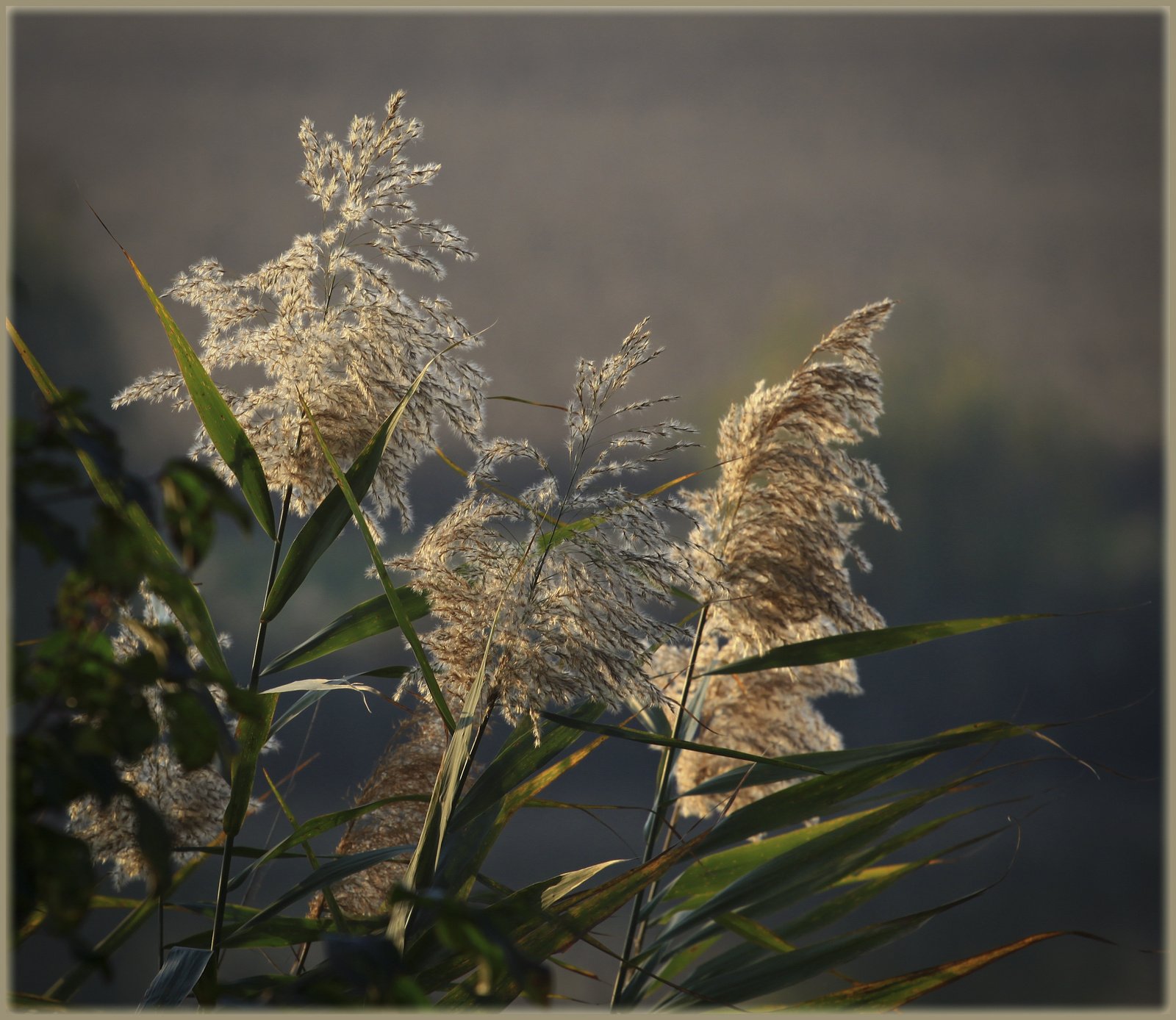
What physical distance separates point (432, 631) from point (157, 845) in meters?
0.61

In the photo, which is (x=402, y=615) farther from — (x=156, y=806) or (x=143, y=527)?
(x=156, y=806)

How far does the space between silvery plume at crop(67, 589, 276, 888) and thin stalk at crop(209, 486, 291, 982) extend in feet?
0.47

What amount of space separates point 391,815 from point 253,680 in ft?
1.49

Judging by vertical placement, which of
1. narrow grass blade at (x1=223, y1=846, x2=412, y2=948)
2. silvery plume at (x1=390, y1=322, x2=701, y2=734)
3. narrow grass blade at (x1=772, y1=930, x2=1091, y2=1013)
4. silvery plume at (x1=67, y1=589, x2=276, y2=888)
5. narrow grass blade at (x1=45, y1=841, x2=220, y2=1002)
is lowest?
narrow grass blade at (x1=772, y1=930, x2=1091, y2=1013)

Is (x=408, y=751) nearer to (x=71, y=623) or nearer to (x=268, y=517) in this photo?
(x=268, y=517)

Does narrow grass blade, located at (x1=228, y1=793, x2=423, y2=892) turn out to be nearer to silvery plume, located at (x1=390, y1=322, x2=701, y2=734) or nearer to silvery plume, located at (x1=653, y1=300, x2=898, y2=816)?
silvery plume, located at (x1=390, y1=322, x2=701, y2=734)

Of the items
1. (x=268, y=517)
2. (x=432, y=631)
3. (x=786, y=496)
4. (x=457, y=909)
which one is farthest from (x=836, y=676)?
(x=457, y=909)

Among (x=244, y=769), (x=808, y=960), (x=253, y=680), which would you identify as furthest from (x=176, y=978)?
(x=808, y=960)

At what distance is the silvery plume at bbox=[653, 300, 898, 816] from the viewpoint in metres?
1.33

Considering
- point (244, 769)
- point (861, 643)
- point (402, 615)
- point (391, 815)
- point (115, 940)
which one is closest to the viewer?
point (402, 615)

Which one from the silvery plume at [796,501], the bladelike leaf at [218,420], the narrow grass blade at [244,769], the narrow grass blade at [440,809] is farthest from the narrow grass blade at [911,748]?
the bladelike leaf at [218,420]

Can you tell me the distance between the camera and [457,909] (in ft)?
1.38

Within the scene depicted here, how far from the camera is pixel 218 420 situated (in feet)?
3.28

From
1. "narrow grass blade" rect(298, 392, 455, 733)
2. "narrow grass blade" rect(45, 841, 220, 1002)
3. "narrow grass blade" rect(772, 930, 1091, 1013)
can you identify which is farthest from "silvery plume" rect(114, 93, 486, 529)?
"narrow grass blade" rect(772, 930, 1091, 1013)
